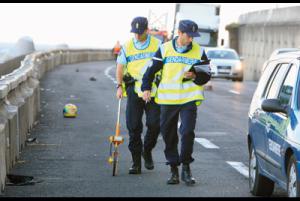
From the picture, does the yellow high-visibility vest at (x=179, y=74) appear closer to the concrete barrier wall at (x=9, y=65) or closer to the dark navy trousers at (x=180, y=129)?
the dark navy trousers at (x=180, y=129)

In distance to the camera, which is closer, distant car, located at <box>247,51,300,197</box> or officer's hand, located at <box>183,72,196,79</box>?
distant car, located at <box>247,51,300,197</box>

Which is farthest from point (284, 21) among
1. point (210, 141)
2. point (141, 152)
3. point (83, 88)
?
point (141, 152)

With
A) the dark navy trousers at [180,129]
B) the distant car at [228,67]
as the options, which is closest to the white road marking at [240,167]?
the dark navy trousers at [180,129]

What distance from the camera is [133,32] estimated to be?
42.6 ft

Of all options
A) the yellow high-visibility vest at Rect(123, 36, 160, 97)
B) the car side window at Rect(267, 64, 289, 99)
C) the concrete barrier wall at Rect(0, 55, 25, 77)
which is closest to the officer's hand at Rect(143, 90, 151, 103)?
the yellow high-visibility vest at Rect(123, 36, 160, 97)

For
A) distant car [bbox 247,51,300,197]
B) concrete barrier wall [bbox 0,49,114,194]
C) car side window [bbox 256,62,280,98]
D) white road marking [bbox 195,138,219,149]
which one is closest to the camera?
distant car [bbox 247,51,300,197]

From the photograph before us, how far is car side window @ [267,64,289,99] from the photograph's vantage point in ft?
35.0

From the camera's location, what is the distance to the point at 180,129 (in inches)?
479

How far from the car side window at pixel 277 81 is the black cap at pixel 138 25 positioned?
2405mm

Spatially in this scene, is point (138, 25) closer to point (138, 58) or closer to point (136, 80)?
point (138, 58)

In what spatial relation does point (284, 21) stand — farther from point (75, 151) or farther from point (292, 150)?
point (292, 150)

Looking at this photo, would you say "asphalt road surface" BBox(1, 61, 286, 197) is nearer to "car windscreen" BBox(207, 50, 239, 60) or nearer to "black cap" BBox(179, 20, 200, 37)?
"black cap" BBox(179, 20, 200, 37)

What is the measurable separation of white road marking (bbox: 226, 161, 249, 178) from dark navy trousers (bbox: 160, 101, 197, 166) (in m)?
1.01

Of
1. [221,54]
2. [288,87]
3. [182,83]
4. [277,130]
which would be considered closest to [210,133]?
[182,83]
